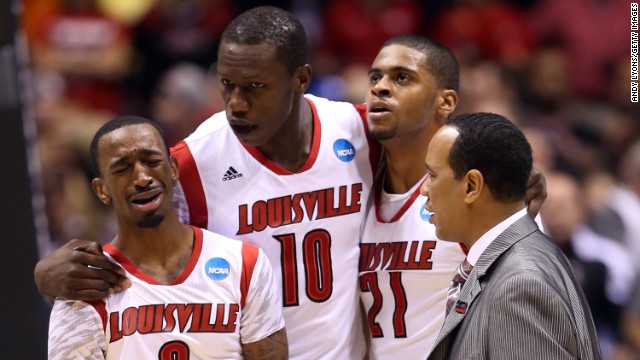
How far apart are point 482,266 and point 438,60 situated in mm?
1381

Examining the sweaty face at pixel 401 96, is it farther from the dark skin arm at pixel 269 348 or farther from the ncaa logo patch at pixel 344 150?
the dark skin arm at pixel 269 348

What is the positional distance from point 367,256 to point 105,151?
1.15 m

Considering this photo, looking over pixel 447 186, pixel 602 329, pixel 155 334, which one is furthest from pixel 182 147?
pixel 602 329

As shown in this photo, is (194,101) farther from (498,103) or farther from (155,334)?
(155,334)

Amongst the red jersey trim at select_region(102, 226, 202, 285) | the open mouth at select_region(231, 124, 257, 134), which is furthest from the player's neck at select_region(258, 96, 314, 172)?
the red jersey trim at select_region(102, 226, 202, 285)

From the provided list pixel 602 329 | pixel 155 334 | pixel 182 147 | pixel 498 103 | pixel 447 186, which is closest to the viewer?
pixel 447 186

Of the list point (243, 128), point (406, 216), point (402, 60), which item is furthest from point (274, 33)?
point (406, 216)

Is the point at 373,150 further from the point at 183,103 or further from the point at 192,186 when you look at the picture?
the point at 183,103

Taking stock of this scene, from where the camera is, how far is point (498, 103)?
8070 millimetres

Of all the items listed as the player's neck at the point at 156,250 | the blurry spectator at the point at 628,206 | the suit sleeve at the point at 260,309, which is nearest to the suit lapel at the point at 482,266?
the suit sleeve at the point at 260,309

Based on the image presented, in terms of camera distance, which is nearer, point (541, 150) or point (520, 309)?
point (520, 309)

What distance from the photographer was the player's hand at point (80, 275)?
361 cm

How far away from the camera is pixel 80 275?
3.62 m

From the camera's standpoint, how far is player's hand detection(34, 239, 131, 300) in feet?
11.8
